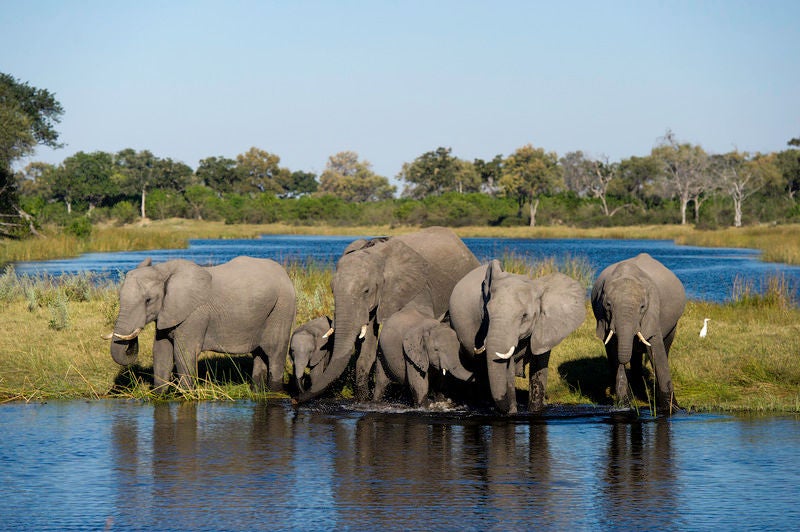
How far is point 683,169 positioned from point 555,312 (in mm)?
88729

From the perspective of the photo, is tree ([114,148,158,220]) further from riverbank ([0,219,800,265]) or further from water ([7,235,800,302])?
water ([7,235,800,302])

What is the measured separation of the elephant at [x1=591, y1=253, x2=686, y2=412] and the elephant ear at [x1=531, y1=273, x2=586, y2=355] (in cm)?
47

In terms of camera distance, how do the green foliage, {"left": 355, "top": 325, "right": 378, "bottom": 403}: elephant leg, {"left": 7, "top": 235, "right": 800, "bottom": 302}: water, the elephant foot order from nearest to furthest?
the elephant foot → {"left": 355, "top": 325, "right": 378, "bottom": 403}: elephant leg → {"left": 7, "top": 235, "right": 800, "bottom": 302}: water → the green foliage

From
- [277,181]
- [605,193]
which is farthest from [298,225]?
[277,181]

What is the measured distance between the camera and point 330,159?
19062cm

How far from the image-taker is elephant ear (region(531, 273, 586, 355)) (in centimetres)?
1184

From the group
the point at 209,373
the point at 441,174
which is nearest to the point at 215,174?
the point at 441,174

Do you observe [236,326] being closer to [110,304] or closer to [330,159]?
[110,304]

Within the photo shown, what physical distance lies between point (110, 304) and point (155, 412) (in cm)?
759

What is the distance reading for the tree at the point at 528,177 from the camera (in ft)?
324

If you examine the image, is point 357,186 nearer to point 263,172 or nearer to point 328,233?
point 263,172

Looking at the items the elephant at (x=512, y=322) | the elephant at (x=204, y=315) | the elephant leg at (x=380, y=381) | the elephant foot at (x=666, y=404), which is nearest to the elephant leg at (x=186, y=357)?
the elephant at (x=204, y=315)

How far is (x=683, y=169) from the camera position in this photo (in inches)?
3816

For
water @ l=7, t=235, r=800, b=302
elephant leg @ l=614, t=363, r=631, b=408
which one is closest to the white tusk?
elephant leg @ l=614, t=363, r=631, b=408
